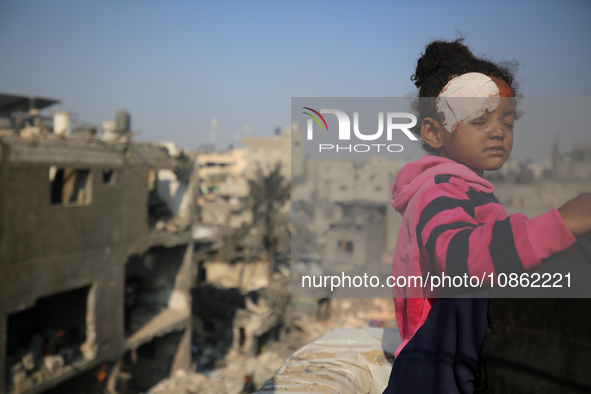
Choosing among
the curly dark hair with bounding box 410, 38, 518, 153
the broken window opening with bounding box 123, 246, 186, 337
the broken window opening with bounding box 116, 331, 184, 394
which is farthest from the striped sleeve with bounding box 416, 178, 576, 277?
the broken window opening with bounding box 116, 331, 184, 394

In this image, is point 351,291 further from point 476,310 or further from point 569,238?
point 569,238

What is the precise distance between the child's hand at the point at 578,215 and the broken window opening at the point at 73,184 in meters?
9.48

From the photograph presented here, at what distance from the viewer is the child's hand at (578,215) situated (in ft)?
4.40

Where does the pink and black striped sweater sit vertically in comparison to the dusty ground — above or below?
above

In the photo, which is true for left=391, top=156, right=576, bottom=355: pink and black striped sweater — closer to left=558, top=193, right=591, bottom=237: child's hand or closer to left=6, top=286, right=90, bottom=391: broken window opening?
left=558, top=193, right=591, bottom=237: child's hand

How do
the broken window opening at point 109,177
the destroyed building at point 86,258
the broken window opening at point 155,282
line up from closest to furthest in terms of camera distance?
the destroyed building at point 86,258 → the broken window opening at point 109,177 → the broken window opening at point 155,282

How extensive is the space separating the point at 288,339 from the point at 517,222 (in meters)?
13.1

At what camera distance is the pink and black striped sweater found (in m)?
1.40

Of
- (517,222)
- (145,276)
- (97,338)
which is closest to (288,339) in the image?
(145,276)

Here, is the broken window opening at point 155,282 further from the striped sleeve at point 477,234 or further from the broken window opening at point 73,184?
the striped sleeve at point 477,234

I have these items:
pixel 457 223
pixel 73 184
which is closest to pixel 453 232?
pixel 457 223

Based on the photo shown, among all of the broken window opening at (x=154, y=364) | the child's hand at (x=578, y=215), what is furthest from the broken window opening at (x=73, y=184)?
the child's hand at (x=578, y=215)

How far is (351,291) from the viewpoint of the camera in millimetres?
2217

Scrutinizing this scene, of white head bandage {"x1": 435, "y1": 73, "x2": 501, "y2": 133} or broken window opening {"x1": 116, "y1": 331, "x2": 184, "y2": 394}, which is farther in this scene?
broken window opening {"x1": 116, "y1": 331, "x2": 184, "y2": 394}
